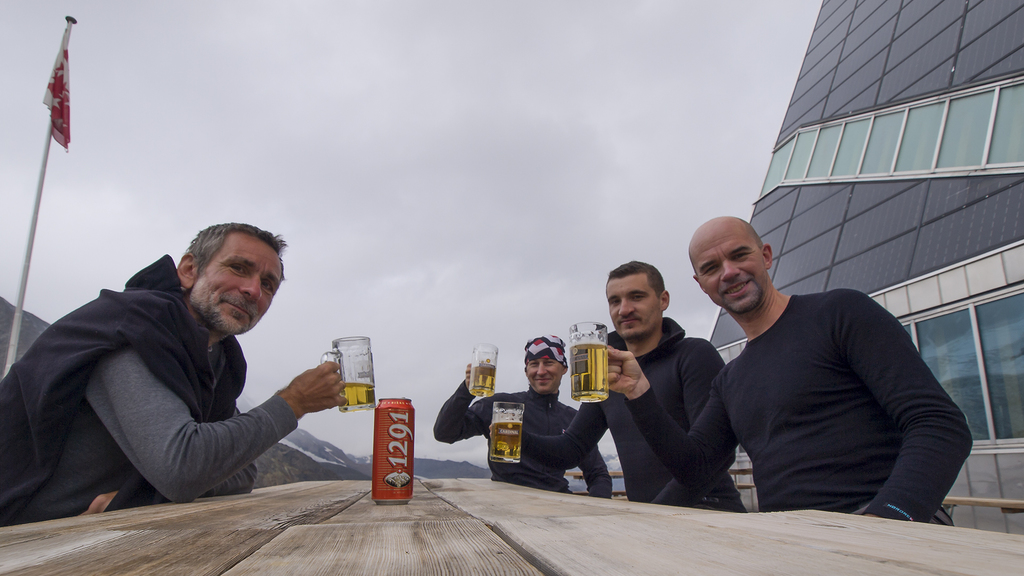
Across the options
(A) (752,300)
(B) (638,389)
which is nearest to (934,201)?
(A) (752,300)

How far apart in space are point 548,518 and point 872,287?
8562 millimetres

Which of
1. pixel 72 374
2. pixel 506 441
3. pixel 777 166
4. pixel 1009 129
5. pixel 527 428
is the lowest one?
pixel 527 428

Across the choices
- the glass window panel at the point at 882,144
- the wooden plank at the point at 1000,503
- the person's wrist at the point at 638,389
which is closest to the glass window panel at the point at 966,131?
the glass window panel at the point at 882,144

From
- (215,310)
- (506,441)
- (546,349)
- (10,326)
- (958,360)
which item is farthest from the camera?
(10,326)

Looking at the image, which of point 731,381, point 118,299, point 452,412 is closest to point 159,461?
point 118,299

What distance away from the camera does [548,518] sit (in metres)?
1.07

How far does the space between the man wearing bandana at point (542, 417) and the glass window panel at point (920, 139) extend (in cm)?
Result: 764

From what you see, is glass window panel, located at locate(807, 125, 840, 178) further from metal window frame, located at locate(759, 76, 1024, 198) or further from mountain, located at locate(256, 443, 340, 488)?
mountain, located at locate(256, 443, 340, 488)

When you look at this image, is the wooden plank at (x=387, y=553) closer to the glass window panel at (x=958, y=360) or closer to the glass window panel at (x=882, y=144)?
the glass window panel at (x=958, y=360)

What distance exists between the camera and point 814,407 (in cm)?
199

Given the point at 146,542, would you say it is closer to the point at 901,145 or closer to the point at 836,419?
the point at 836,419

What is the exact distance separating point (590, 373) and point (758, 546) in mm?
1428

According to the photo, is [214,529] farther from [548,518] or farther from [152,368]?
[152,368]

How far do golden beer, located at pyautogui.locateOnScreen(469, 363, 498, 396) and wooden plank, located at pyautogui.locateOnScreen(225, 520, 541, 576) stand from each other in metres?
2.12
